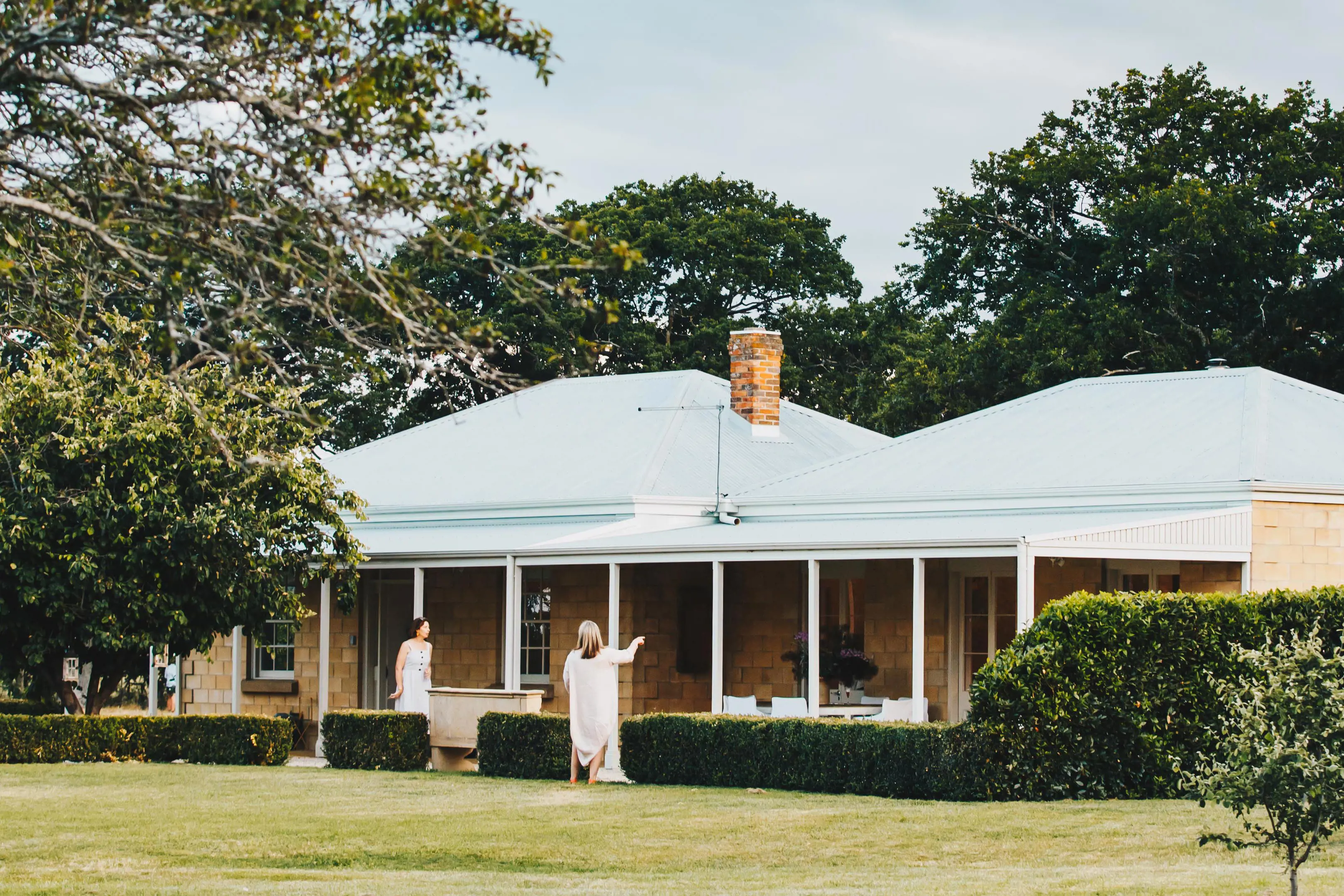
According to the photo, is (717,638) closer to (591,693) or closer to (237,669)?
(591,693)

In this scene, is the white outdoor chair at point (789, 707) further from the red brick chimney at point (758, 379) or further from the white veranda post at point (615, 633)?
the red brick chimney at point (758, 379)

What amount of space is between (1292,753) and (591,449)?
56.4ft

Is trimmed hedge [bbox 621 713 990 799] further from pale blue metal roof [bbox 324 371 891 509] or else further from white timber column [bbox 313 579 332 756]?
pale blue metal roof [bbox 324 371 891 509]

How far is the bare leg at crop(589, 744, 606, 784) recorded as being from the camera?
17.5 meters

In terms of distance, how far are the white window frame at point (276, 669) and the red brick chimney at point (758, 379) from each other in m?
6.95

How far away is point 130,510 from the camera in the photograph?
20234 mm

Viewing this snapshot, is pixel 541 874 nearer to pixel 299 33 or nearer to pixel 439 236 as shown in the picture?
pixel 439 236

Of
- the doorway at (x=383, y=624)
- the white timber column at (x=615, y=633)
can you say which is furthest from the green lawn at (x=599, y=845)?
the doorway at (x=383, y=624)

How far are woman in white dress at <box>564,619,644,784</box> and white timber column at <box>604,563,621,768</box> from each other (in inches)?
4.3

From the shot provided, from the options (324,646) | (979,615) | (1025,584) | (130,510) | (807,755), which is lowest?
(807,755)

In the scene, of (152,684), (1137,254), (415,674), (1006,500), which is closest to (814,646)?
(1006,500)

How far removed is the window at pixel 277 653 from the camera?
85.5ft

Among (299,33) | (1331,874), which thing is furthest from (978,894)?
(299,33)

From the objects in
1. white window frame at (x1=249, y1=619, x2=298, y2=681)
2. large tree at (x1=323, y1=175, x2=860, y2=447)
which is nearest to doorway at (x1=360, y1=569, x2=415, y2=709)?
white window frame at (x1=249, y1=619, x2=298, y2=681)
